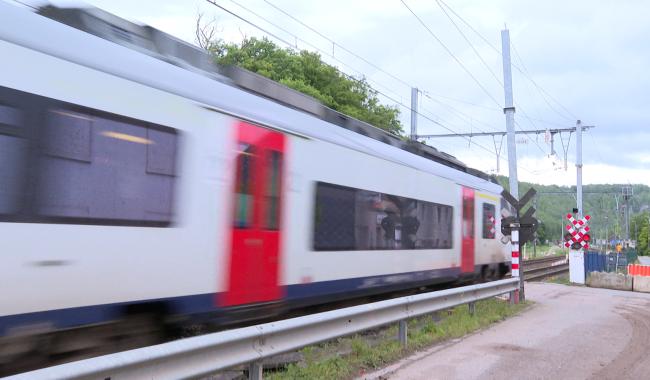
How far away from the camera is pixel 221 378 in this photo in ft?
16.8

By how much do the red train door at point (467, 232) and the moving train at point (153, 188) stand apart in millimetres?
4668

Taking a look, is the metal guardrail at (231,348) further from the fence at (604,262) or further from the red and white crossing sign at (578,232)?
the fence at (604,262)

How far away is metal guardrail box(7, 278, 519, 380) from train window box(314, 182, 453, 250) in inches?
53.7

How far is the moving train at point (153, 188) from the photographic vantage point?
4.16 metres

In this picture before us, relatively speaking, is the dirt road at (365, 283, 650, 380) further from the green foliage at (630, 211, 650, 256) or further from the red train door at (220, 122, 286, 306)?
the green foliage at (630, 211, 650, 256)

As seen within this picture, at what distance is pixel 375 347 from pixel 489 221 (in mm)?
8774

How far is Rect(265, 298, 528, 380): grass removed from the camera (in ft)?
17.5

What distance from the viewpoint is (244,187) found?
6.14 meters

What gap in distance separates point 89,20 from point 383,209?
543 cm

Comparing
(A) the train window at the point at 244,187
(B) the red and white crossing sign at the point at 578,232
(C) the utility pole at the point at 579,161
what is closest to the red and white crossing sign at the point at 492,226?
(B) the red and white crossing sign at the point at 578,232

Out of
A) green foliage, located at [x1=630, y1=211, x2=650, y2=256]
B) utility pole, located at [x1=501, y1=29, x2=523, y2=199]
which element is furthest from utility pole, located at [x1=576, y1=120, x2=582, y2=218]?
green foliage, located at [x1=630, y1=211, x2=650, y2=256]

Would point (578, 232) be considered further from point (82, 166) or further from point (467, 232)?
point (82, 166)

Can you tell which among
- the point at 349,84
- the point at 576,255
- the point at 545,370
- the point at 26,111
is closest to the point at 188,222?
the point at 26,111

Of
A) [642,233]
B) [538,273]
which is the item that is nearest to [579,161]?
[538,273]
